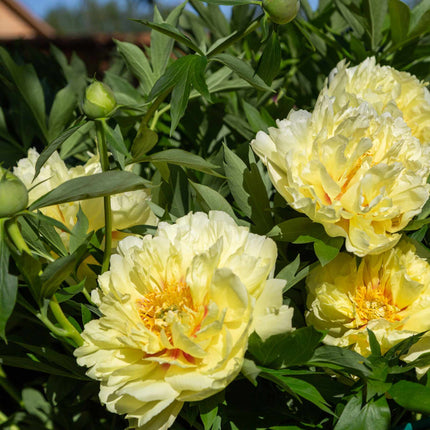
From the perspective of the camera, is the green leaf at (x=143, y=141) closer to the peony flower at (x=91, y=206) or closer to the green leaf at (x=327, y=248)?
the peony flower at (x=91, y=206)

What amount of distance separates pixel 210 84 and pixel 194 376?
1.31 ft

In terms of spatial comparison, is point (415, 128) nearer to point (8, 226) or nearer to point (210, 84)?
point (210, 84)

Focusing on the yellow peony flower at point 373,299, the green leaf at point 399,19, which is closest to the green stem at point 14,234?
the yellow peony flower at point 373,299

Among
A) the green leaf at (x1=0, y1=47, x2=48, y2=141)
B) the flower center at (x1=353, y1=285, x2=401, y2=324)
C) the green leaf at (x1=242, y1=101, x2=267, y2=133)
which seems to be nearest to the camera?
the flower center at (x1=353, y1=285, x2=401, y2=324)

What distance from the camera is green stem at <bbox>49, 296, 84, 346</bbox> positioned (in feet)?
1.32

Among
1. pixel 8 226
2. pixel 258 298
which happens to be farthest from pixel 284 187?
pixel 8 226

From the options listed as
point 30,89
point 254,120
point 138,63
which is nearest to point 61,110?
point 30,89

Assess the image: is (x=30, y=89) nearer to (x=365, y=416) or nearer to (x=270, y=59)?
(x=270, y=59)

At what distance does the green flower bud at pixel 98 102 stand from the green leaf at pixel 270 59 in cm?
14

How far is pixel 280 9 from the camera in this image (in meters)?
0.42

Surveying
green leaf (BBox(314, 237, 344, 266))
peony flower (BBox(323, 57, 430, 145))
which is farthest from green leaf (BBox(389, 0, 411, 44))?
green leaf (BBox(314, 237, 344, 266))

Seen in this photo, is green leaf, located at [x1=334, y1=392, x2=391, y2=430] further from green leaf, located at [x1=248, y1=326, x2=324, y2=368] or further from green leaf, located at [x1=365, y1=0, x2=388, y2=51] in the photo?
green leaf, located at [x1=365, y1=0, x2=388, y2=51]

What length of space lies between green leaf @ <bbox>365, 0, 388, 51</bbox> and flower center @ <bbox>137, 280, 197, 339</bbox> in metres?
0.44

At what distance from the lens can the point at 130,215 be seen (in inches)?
18.8
